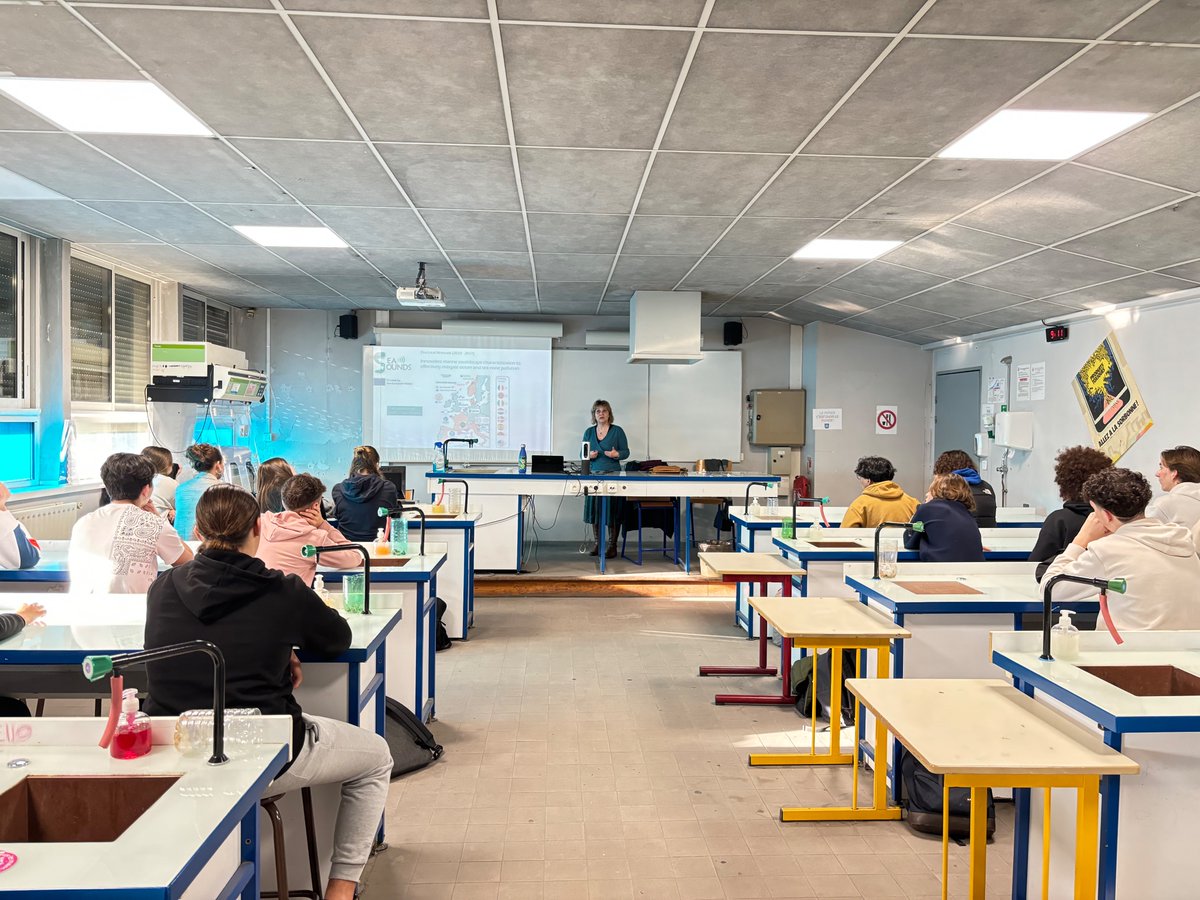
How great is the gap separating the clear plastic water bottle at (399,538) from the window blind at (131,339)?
4.27 m

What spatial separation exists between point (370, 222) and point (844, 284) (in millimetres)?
4060

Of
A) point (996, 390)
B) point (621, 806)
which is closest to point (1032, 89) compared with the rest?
point (621, 806)

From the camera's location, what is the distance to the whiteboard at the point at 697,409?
981 centimetres

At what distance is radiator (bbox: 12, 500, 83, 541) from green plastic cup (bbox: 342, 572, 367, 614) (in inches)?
147

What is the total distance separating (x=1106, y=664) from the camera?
2.32 m

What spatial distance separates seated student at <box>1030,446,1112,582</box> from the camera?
3777mm

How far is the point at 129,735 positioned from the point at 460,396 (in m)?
7.88

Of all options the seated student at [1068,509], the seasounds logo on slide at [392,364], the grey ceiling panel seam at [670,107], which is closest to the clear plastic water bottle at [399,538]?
the grey ceiling panel seam at [670,107]

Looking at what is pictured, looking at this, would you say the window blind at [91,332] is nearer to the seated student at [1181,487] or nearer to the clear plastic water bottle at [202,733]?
the clear plastic water bottle at [202,733]

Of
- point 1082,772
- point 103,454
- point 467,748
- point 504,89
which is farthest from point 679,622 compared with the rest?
point 103,454

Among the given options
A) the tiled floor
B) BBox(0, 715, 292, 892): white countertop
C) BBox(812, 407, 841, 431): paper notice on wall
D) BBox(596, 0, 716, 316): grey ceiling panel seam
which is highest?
BBox(596, 0, 716, 316): grey ceiling panel seam

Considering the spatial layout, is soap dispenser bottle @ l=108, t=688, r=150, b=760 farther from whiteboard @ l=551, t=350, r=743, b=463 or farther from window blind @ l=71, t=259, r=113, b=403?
whiteboard @ l=551, t=350, r=743, b=463

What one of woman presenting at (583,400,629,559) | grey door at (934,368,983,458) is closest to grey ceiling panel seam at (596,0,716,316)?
woman presenting at (583,400,629,559)

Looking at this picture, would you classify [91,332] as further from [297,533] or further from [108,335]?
[297,533]
